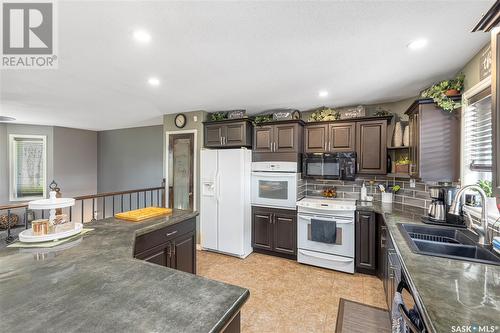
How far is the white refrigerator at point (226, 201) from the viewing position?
347 centimetres

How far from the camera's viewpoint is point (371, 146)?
10.3 feet

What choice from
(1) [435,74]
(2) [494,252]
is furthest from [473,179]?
(1) [435,74]

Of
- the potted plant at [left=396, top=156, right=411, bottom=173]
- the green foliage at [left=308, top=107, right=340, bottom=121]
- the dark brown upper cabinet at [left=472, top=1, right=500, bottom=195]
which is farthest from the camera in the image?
the green foliage at [left=308, top=107, right=340, bottom=121]

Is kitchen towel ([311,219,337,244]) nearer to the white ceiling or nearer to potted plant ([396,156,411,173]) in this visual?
potted plant ([396,156,411,173])

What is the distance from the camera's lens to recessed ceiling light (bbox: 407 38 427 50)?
5.57ft

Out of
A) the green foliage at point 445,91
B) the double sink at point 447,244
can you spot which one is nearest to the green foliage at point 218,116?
the green foliage at point 445,91

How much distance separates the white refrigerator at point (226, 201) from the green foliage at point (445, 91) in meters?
2.44

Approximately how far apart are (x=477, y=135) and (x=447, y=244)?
1124 millimetres

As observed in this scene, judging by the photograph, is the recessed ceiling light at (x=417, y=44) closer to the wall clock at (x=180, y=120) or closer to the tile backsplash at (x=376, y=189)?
the tile backsplash at (x=376, y=189)

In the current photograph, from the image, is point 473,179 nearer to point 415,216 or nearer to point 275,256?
point 415,216

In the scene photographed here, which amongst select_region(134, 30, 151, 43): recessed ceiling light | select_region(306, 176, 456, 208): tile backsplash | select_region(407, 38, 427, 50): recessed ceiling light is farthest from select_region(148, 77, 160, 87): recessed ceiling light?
select_region(306, 176, 456, 208): tile backsplash

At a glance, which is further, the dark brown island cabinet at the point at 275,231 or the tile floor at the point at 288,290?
the dark brown island cabinet at the point at 275,231

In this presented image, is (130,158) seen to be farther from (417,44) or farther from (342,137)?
(417,44)

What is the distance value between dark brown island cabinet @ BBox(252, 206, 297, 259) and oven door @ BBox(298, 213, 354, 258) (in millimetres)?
177
